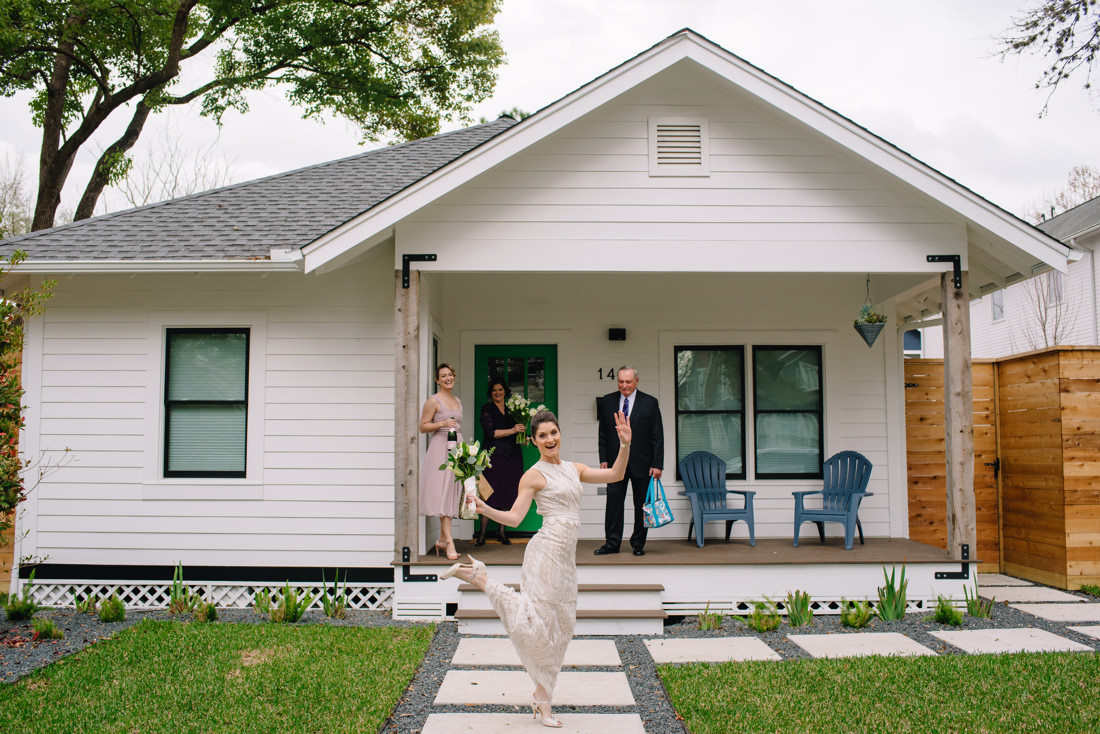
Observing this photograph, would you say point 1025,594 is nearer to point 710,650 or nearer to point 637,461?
point 710,650

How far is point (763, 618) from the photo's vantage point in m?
6.13

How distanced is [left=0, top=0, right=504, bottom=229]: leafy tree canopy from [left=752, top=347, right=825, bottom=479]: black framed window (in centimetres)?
1269

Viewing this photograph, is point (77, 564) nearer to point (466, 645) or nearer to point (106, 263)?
point (106, 263)

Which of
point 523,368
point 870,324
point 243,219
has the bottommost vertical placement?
point 523,368

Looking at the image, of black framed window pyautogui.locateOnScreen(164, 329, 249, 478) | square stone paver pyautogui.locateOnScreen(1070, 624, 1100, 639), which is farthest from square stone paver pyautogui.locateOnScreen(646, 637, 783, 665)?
black framed window pyautogui.locateOnScreen(164, 329, 249, 478)

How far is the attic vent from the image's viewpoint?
664cm

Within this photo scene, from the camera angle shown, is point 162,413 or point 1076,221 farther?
point 1076,221

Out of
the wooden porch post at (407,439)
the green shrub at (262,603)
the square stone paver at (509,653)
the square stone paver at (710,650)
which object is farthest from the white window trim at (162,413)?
the square stone paver at (710,650)

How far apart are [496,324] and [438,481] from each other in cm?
237

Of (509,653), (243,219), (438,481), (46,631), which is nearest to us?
(509,653)

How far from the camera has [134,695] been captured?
4.56 meters

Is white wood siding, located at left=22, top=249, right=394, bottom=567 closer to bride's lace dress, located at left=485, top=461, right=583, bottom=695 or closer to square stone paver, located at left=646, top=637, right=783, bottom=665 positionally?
square stone paver, located at left=646, top=637, right=783, bottom=665

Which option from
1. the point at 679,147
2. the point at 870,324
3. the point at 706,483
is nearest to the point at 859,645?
the point at 706,483

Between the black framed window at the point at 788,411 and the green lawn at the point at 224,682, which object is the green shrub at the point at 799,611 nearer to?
the black framed window at the point at 788,411
